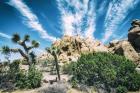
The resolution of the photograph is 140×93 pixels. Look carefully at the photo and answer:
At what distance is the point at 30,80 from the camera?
191 ft

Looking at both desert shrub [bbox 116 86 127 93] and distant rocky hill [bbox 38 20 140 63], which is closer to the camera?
desert shrub [bbox 116 86 127 93]

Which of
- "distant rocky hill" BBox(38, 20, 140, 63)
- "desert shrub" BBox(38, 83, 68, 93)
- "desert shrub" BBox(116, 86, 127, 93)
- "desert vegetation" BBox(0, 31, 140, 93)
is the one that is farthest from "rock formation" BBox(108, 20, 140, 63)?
"desert shrub" BBox(38, 83, 68, 93)

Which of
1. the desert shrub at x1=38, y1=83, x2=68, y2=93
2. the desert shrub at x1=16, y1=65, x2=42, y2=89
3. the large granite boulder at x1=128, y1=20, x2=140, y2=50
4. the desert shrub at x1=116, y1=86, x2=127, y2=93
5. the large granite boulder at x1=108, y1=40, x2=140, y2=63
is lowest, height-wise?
the desert shrub at x1=116, y1=86, x2=127, y2=93

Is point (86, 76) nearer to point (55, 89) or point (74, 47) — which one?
point (55, 89)

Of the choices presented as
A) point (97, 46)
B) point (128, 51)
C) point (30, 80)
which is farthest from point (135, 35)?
point (30, 80)

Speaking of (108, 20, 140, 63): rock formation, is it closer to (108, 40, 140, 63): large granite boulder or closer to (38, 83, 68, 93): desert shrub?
(108, 40, 140, 63): large granite boulder

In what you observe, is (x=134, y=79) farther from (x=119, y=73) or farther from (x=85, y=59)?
(x=85, y=59)

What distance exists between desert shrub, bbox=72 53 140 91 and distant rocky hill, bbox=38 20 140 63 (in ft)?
62.2

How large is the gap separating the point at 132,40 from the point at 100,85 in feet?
113

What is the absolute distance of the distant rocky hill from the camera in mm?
83312

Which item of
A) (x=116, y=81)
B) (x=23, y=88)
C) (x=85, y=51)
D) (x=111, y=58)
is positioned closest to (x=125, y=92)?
(x=116, y=81)

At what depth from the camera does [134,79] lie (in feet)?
192

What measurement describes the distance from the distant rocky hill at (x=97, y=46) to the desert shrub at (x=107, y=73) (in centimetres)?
1895

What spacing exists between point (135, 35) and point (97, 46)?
22561mm
